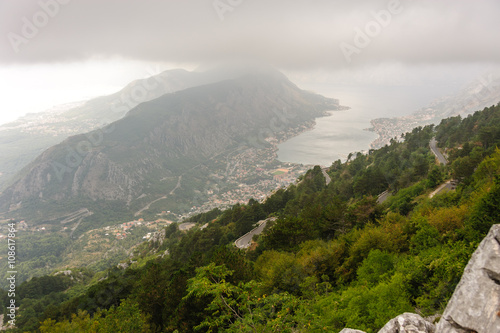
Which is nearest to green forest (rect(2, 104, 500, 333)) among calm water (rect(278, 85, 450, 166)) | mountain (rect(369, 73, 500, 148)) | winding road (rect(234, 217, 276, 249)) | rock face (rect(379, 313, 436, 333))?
rock face (rect(379, 313, 436, 333))

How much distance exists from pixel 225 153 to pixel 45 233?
93.3 m

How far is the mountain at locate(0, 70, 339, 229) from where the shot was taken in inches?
4094

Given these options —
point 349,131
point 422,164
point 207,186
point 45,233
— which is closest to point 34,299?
point 422,164

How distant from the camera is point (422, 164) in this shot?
26.8 meters

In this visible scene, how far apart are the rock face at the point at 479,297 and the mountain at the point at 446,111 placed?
112915 millimetres

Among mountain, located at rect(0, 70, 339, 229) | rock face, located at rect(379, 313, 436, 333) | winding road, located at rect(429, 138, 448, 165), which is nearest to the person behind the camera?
rock face, located at rect(379, 313, 436, 333)

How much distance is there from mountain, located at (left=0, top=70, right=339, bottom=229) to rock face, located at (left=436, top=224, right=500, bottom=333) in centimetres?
9941

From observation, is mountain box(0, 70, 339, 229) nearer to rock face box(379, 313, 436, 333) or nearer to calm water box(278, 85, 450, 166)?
calm water box(278, 85, 450, 166)

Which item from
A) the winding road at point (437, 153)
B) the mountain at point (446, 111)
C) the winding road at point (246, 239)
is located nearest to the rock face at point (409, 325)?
the winding road at point (246, 239)

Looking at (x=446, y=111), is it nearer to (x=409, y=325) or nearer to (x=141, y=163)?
(x=141, y=163)

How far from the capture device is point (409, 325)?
375 cm

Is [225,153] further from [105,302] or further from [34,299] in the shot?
[105,302]

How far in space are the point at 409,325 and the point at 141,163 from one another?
137506 mm

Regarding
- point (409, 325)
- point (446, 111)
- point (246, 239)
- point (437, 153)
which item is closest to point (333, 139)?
point (446, 111)
